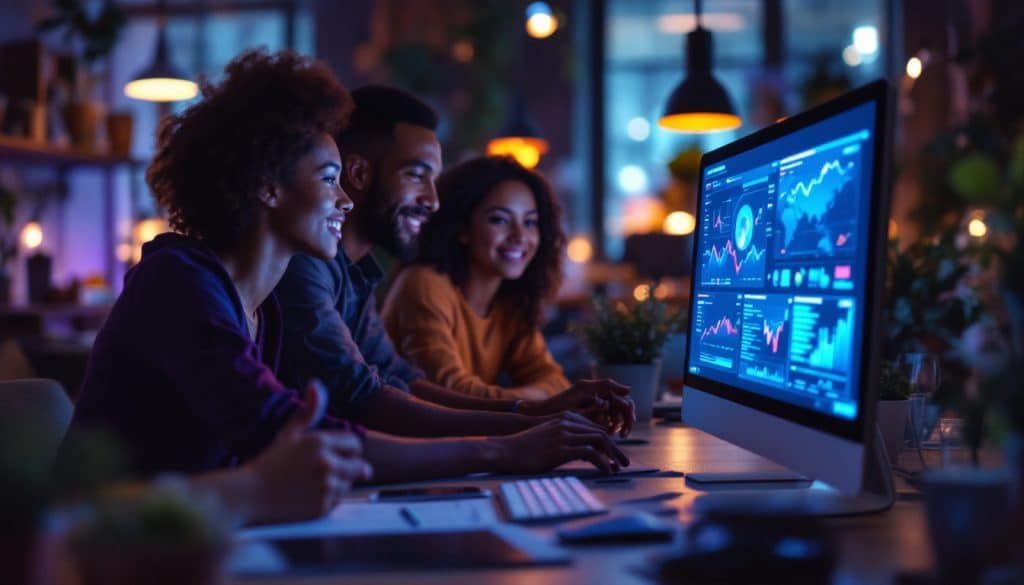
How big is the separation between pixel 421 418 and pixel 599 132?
7359 mm

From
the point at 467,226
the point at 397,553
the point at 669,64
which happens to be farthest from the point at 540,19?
the point at 397,553

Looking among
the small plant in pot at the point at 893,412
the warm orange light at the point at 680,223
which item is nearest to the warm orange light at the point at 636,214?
the warm orange light at the point at 680,223

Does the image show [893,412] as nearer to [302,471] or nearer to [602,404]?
A: [602,404]

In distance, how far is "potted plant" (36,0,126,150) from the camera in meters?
5.54

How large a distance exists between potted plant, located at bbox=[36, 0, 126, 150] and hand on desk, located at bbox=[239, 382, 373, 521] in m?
4.67

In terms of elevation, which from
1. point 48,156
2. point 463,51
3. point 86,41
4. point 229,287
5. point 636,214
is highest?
point 463,51

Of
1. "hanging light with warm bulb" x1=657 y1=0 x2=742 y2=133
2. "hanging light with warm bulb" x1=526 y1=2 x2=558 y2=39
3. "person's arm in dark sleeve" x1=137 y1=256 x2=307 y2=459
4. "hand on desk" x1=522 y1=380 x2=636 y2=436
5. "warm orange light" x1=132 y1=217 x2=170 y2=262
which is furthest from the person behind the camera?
"warm orange light" x1=132 y1=217 x2=170 y2=262

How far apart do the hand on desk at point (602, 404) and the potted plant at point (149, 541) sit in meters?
1.44

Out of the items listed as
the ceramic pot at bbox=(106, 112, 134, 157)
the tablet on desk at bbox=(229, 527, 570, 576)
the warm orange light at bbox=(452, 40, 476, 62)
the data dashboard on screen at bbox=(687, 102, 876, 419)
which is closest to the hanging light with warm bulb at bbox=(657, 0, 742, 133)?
the data dashboard on screen at bbox=(687, 102, 876, 419)

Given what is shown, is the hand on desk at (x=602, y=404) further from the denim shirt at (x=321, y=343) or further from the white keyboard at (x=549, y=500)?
the white keyboard at (x=549, y=500)

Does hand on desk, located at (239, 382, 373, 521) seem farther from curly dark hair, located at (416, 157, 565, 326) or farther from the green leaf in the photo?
curly dark hair, located at (416, 157, 565, 326)

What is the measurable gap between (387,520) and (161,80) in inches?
174

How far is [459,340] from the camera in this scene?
320cm

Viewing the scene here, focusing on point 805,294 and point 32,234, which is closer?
point 805,294
